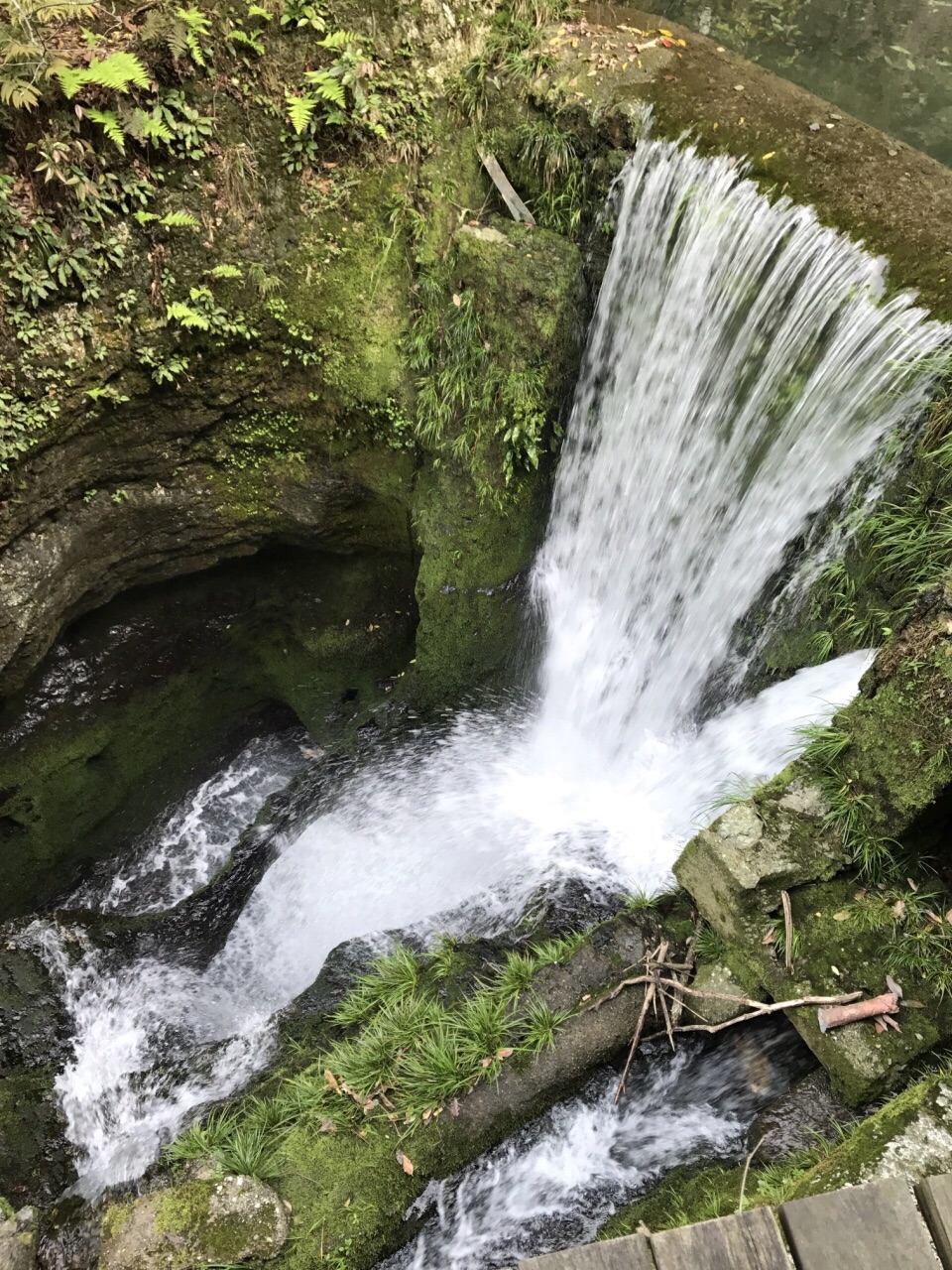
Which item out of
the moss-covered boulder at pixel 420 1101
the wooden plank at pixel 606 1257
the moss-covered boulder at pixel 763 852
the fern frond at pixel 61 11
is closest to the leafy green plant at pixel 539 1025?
the moss-covered boulder at pixel 420 1101

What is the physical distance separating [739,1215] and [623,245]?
215 inches

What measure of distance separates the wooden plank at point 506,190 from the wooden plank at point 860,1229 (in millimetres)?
5808

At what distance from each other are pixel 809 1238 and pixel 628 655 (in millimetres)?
4038

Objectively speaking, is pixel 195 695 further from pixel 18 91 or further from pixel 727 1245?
pixel 727 1245

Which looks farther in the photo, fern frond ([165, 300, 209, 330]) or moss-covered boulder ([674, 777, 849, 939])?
fern frond ([165, 300, 209, 330])

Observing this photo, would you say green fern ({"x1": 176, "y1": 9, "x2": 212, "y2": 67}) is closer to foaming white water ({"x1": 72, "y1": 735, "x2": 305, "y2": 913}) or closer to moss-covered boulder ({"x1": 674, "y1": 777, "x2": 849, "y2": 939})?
foaming white water ({"x1": 72, "y1": 735, "x2": 305, "y2": 913})

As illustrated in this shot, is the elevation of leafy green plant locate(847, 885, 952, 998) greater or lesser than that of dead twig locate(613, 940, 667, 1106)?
greater

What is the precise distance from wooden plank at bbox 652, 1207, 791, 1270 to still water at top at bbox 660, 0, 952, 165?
8098mm

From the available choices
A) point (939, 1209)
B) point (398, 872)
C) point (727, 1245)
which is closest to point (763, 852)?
point (939, 1209)

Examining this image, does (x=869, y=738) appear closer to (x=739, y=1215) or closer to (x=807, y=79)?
(x=739, y=1215)

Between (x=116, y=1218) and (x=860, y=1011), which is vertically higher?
(x=860, y=1011)

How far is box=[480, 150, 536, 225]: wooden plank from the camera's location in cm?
555

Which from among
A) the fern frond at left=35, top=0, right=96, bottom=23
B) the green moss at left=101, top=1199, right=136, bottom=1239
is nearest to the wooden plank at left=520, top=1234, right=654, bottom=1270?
the green moss at left=101, top=1199, right=136, bottom=1239

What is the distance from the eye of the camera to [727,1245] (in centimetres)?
182
